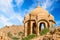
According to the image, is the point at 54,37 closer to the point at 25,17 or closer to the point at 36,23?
the point at 36,23

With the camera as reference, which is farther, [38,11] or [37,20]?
[38,11]

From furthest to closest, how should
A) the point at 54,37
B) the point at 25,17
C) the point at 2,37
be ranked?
the point at 25,17, the point at 54,37, the point at 2,37

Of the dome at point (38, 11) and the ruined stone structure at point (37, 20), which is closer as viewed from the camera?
the ruined stone structure at point (37, 20)

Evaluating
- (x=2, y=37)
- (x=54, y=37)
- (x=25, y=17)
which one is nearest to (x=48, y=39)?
(x=54, y=37)

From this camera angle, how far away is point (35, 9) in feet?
166

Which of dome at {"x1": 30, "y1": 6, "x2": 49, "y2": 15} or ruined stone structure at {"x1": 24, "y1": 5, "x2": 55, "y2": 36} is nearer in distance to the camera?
ruined stone structure at {"x1": 24, "y1": 5, "x2": 55, "y2": 36}

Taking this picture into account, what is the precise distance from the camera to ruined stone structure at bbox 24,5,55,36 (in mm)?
47912

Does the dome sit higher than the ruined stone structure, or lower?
higher

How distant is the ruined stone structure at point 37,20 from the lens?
1886 inches

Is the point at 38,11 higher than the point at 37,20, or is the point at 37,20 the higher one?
the point at 38,11

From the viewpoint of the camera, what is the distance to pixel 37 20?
48125mm

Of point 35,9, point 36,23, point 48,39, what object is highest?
point 35,9

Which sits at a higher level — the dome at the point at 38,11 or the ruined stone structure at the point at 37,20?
the dome at the point at 38,11

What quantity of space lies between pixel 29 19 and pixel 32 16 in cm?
114
